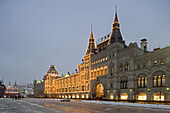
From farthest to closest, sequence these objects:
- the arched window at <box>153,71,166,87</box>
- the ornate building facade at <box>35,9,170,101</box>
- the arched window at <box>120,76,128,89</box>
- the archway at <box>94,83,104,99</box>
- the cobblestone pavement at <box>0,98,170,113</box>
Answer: the archway at <box>94,83,104,99</box> → the arched window at <box>120,76,128,89</box> → the ornate building facade at <box>35,9,170,101</box> → the arched window at <box>153,71,166,87</box> → the cobblestone pavement at <box>0,98,170,113</box>

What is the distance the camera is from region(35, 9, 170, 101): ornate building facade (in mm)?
42053

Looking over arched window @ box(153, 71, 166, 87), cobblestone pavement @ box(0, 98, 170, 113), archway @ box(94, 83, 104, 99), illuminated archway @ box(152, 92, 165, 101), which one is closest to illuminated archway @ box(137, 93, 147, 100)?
illuminated archway @ box(152, 92, 165, 101)

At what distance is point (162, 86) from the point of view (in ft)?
135

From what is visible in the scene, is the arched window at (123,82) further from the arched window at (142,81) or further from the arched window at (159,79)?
the arched window at (159,79)

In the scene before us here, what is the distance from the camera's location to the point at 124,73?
169 ft

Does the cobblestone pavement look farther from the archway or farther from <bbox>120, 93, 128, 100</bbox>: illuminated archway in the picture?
the archway

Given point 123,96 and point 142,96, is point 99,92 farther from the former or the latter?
point 142,96

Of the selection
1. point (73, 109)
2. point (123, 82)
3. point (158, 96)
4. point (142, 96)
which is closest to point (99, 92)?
point (123, 82)

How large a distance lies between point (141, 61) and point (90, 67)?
2753 centimetres

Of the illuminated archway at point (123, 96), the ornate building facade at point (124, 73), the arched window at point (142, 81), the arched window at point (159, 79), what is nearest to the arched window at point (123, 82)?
the ornate building facade at point (124, 73)

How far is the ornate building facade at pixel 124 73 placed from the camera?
42053 millimetres

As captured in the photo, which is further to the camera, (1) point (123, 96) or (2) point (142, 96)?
(1) point (123, 96)

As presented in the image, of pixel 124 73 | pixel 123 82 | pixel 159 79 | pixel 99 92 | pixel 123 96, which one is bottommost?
pixel 99 92

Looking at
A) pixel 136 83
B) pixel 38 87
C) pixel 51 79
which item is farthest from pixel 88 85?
pixel 38 87
